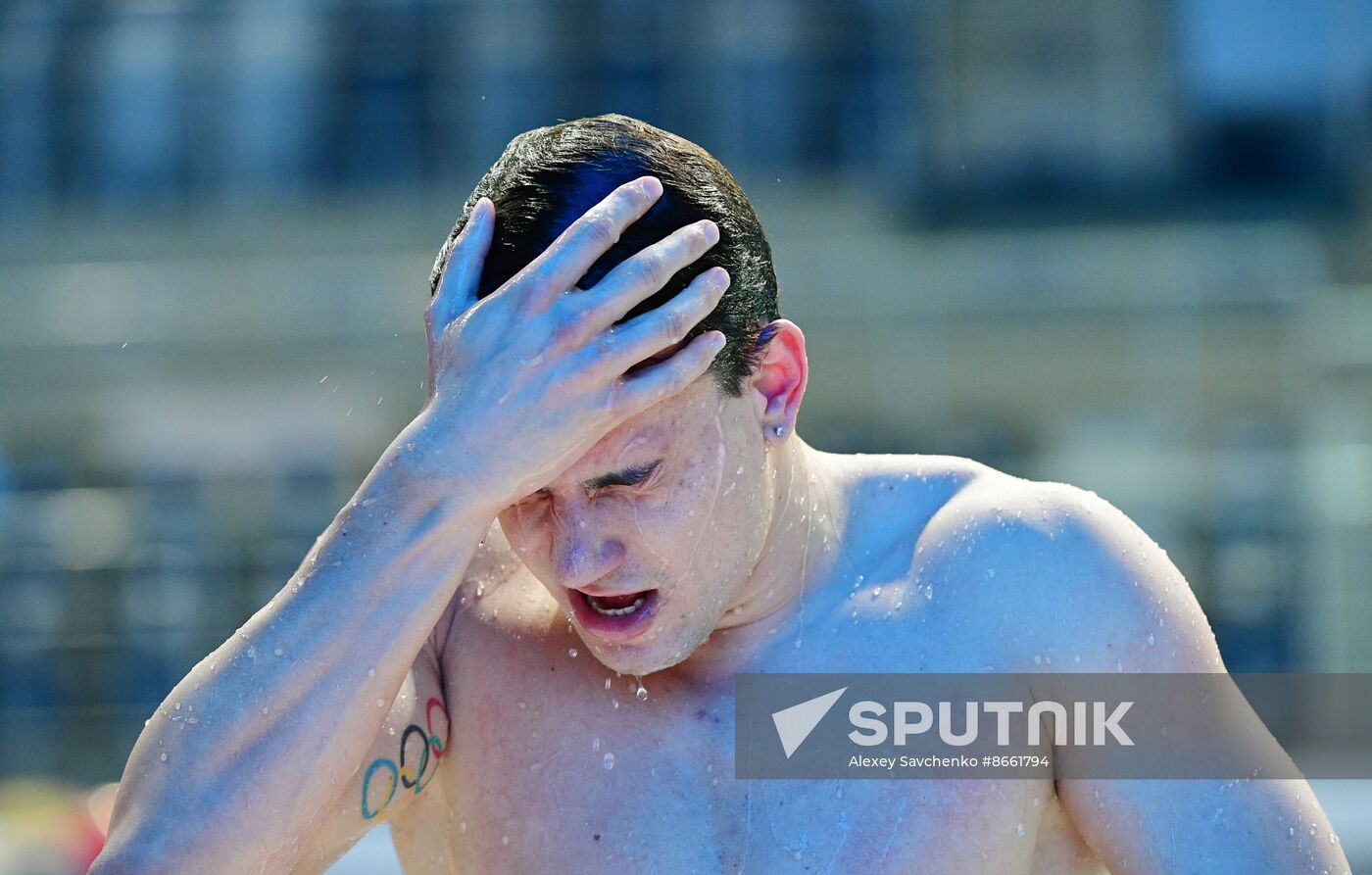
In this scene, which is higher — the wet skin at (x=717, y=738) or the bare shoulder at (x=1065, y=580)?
the bare shoulder at (x=1065, y=580)

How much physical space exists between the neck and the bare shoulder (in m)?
0.14

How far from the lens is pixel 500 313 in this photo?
171cm

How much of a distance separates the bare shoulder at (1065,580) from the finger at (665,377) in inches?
19.4

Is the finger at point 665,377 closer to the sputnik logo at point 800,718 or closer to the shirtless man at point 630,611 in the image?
the shirtless man at point 630,611

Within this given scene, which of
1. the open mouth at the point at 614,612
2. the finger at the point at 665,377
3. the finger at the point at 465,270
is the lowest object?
the open mouth at the point at 614,612

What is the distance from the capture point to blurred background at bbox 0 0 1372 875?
10.6 meters

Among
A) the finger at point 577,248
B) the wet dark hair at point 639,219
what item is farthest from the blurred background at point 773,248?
the finger at point 577,248

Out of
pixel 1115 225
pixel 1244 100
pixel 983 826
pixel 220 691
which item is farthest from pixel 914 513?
pixel 1244 100

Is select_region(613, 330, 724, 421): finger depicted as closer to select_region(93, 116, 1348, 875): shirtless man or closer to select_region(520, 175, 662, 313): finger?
select_region(93, 116, 1348, 875): shirtless man

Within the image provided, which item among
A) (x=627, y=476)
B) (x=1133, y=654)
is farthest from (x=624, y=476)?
(x=1133, y=654)

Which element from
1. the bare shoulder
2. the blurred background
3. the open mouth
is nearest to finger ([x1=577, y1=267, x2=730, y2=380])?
the open mouth

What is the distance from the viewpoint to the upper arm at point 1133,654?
1.85 metres

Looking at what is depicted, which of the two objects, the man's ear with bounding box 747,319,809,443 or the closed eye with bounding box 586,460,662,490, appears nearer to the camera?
the closed eye with bounding box 586,460,662,490

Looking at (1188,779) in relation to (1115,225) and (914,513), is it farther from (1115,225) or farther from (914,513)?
(1115,225)
